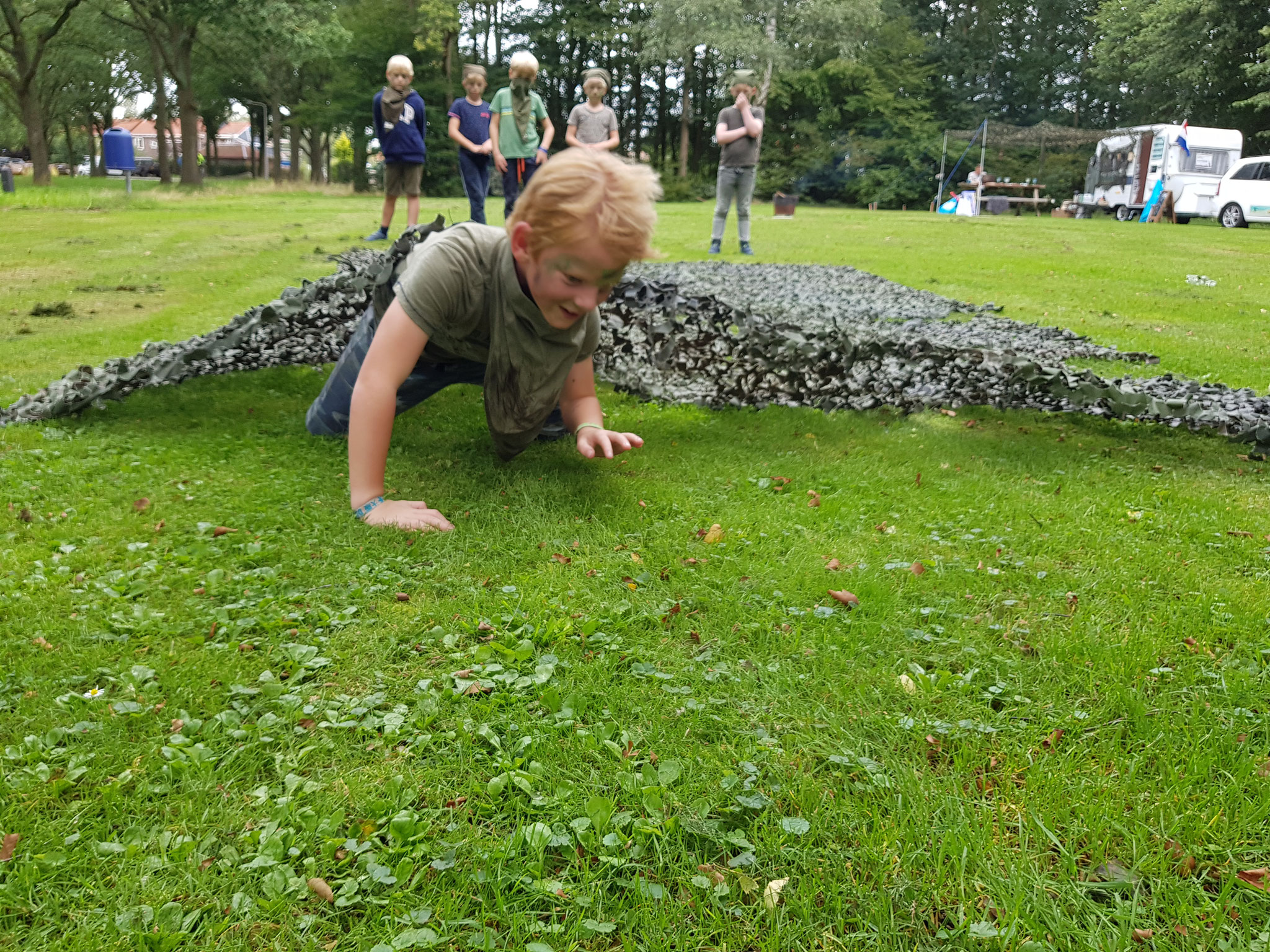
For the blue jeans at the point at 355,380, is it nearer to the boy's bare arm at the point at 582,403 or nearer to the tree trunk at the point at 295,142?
the boy's bare arm at the point at 582,403

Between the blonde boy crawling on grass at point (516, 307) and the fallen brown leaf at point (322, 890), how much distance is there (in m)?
1.61

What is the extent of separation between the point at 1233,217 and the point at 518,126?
23541mm

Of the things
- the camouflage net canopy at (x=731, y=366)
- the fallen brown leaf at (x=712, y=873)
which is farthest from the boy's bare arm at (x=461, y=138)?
the fallen brown leaf at (x=712, y=873)

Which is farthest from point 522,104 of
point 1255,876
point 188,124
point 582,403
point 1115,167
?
point 1115,167

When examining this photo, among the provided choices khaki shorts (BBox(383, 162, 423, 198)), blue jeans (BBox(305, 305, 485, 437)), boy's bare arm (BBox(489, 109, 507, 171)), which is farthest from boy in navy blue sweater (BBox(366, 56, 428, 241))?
blue jeans (BBox(305, 305, 485, 437))

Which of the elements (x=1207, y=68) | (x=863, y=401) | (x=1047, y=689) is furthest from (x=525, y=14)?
(x=1047, y=689)

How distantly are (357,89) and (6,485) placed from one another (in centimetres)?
4292

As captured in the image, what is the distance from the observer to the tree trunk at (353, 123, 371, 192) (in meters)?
39.5

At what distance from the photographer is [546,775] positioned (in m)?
1.87

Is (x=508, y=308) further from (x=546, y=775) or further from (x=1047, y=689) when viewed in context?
(x=1047, y=689)

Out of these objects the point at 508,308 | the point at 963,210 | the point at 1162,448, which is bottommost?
the point at 1162,448

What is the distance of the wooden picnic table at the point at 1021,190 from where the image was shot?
32.2m

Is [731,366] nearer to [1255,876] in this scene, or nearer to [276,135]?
[1255,876]

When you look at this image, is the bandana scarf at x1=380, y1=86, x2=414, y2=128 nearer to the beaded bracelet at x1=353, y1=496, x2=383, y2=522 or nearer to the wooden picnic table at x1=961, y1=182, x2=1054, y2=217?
the beaded bracelet at x1=353, y1=496, x2=383, y2=522
